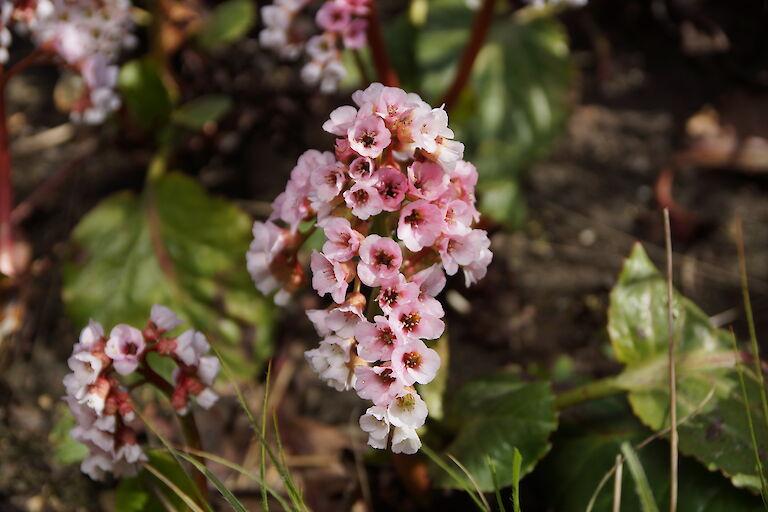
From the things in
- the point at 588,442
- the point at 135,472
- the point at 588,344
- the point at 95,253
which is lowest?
the point at 588,344

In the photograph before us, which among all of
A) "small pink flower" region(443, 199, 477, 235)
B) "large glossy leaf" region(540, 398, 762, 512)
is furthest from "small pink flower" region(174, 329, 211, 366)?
"large glossy leaf" region(540, 398, 762, 512)

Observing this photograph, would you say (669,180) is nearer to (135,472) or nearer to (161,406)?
(161,406)

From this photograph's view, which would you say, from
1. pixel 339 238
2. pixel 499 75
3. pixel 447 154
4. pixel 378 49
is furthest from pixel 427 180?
pixel 499 75

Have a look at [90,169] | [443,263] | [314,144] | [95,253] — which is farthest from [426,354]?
[90,169]

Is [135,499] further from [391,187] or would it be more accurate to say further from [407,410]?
[391,187]

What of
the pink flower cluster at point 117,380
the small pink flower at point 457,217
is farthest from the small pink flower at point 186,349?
the small pink flower at point 457,217

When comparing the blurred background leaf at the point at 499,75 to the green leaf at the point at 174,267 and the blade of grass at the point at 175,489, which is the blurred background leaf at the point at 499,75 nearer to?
the green leaf at the point at 174,267
